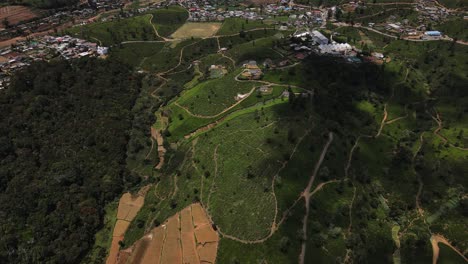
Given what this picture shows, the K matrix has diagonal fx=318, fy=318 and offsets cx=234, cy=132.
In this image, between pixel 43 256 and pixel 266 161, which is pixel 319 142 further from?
pixel 43 256

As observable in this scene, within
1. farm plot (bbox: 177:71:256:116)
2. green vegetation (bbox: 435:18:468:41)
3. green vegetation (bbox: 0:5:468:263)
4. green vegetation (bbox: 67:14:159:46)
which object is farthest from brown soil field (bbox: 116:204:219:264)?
green vegetation (bbox: 435:18:468:41)

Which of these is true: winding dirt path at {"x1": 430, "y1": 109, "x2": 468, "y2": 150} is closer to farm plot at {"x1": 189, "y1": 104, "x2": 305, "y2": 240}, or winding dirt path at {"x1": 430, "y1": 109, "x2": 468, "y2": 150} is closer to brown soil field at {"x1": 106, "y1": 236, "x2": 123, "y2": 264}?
farm plot at {"x1": 189, "y1": 104, "x2": 305, "y2": 240}

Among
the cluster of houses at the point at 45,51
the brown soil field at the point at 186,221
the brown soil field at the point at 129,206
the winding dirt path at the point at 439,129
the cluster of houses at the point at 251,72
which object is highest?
the cluster of houses at the point at 45,51

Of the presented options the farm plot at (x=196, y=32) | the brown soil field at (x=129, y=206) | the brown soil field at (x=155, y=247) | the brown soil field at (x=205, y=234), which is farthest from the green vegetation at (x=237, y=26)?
the brown soil field at (x=205, y=234)

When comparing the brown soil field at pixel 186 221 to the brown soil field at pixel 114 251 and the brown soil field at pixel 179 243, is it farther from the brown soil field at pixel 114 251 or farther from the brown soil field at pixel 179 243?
the brown soil field at pixel 114 251

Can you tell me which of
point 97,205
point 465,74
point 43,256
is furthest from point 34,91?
point 465,74
